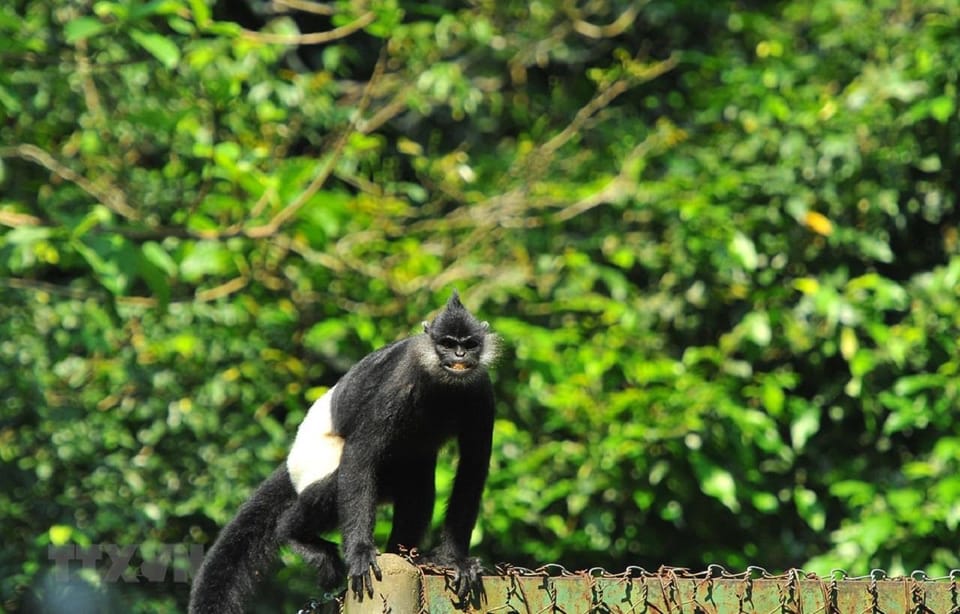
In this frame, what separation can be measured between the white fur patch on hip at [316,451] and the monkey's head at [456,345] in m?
0.47

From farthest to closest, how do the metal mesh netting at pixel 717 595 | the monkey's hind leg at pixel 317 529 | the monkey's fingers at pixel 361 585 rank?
the monkey's hind leg at pixel 317 529
the monkey's fingers at pixel 361 585
the metal mesh netting at pixel 717 595

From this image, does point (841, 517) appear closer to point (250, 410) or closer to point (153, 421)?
point (250, 410)

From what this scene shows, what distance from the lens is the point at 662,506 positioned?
6.88m

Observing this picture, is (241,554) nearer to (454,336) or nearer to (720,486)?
(454,336)

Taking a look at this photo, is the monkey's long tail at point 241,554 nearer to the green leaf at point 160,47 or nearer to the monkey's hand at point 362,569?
the monkey's hand at point 362,569

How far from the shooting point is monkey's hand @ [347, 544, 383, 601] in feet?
11.9

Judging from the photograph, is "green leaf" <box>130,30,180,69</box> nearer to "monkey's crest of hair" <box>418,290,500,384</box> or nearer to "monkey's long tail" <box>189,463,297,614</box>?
"monkey's crest of hair" <box>418,290,500,384</box>

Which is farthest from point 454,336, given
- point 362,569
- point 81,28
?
point 81,28

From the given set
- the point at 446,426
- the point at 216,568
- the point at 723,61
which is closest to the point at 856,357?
the point at 723,61

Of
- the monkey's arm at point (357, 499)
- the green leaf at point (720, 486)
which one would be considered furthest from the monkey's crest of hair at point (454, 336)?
the green leaf at point (720, 486)

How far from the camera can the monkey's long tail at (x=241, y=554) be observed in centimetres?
459

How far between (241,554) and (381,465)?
648 millimetres

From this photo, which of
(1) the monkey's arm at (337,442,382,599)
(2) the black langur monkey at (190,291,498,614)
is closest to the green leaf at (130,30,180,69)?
(2) the black langur monkey at (190,291,498,614)

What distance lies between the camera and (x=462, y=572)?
145 inches
